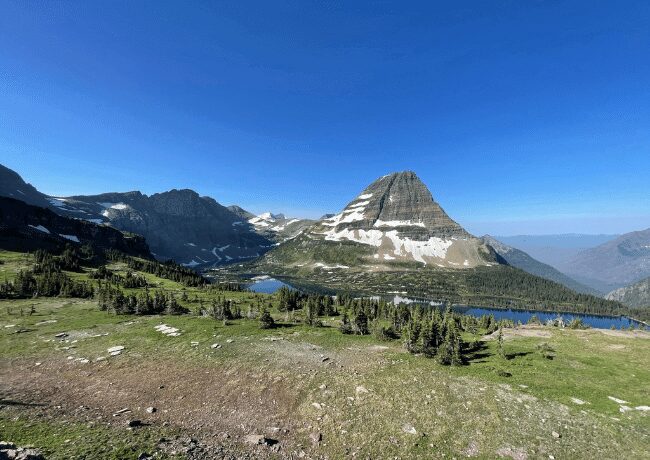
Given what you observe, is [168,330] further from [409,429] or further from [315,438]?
[409,429]

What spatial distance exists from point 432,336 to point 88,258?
570 feet

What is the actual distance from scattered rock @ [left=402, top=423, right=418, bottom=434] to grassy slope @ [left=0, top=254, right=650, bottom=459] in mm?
347

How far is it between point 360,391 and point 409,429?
17.2 ft

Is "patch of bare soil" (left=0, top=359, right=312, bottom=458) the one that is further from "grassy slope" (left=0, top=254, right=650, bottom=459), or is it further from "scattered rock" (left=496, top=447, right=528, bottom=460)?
"scattered rock" (left=496, top=447, right=528, bottom=460)

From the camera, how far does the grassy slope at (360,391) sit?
1738 centimetres

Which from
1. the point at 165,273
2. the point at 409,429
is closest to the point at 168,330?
the point at 409,429

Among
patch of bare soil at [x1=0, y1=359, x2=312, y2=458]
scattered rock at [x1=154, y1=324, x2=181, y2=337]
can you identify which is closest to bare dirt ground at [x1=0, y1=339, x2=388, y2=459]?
patch of bare soil at [x1=0, y1=359, x2=312, y2=458]

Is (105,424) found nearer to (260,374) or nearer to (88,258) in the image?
(260,374)

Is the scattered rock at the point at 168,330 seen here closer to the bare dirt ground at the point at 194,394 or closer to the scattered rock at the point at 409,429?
the bare dirt ground at the point at 194,394

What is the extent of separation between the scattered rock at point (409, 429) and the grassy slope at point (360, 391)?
347 mm

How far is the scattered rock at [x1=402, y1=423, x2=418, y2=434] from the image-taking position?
739 inches

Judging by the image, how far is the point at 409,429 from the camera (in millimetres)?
19000

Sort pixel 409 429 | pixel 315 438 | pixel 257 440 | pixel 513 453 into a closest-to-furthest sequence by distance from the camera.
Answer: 1. pixel 513 453
2. pixel 257 440
3. pixel 315 438
4. pixel 409 429

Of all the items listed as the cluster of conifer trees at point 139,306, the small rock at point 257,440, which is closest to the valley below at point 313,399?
A: the small rock at point 257,440
